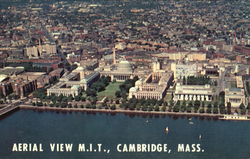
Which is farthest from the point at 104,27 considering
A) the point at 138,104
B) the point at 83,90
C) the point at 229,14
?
the point at 138,104

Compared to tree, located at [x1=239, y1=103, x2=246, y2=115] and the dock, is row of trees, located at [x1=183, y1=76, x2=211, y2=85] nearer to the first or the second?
tree, located at [x1=239, y1=103, x2=246, y2=115]

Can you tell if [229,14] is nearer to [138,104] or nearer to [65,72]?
[65,72]

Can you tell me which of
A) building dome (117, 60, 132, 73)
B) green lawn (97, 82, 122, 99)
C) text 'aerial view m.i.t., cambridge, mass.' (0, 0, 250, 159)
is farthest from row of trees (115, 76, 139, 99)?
building dome (117, 60, 132, 73)

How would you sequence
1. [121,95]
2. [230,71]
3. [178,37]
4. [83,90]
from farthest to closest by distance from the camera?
[178,37]
[230,71]
[83,90]
[121,95]

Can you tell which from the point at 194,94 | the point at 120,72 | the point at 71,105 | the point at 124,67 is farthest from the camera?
the point at 124,67

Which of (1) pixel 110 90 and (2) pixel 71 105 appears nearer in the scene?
(2) pixel 71 105

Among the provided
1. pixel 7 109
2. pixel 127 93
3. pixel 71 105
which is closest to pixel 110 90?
pixel 127 93

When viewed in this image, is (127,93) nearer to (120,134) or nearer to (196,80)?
(196,80)
